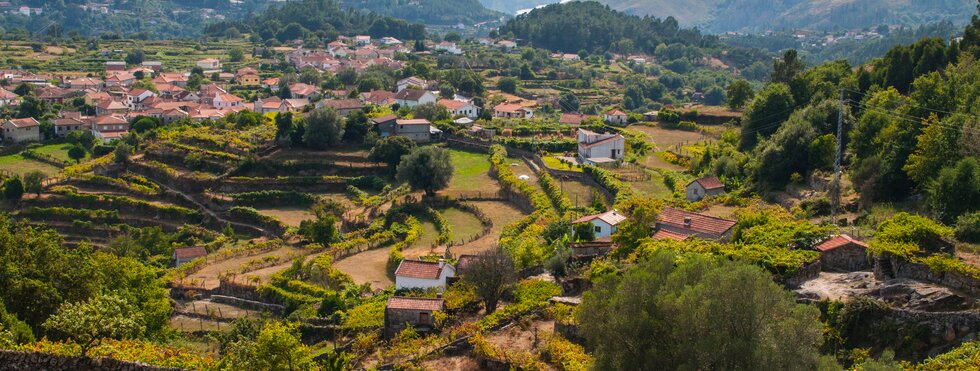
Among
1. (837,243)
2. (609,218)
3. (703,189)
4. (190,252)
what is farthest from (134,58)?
(837,243)

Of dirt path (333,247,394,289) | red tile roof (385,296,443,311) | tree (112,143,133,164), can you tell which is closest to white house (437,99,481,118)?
tree (112,143,133,164)

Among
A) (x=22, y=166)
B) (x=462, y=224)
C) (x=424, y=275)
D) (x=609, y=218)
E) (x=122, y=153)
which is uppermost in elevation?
(x=609, y=218)

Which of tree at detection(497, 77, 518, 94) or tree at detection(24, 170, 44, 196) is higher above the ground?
tree at detection(497, 77, 518, 94)

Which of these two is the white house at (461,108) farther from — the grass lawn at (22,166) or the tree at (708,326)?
the tree at (708,326)

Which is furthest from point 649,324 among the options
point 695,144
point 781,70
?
point 781,70

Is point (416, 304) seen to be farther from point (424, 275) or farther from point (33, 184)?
point (33, 184)

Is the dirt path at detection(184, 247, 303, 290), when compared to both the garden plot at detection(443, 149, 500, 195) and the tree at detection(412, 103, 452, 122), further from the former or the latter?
the tree at detection(412, 103, 452, 122)
